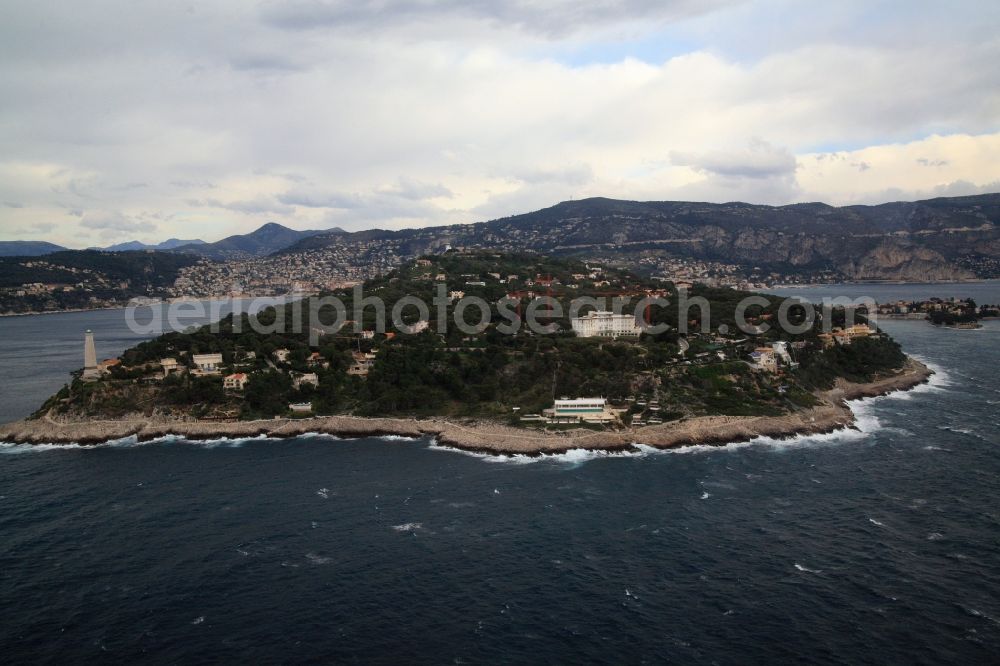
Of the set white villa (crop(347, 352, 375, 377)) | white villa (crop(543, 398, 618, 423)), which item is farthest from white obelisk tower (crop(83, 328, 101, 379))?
white villa (crop(543, 398, 618, 423))

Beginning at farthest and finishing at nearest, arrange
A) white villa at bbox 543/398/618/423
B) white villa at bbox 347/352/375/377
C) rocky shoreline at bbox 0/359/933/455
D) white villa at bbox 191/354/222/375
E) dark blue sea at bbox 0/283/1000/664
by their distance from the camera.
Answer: white villa at bbox 347/352/375/377 < white villa at bbox 191/354/222/375 < white villa at bbox 543/398/618/423 < rocky shoreline at bbox 0/359/933/455 < dark blue sea at bbox 0/283/1000/664

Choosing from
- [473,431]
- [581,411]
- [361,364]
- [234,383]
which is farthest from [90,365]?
[581,411]

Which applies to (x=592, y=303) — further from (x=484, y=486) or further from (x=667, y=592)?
(x=667, y=592)

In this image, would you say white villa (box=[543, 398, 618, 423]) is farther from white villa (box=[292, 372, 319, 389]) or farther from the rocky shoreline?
white villa (box=[292, 372, 319, 389])

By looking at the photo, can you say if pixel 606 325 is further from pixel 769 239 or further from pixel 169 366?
pixel 769 239

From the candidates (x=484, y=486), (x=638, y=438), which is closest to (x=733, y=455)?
(x=638, y=438)

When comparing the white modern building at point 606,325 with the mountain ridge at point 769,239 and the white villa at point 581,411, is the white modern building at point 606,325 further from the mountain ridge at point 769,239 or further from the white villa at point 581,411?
the mountain ridge at point 769,239
